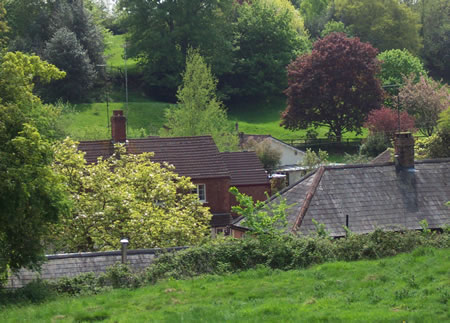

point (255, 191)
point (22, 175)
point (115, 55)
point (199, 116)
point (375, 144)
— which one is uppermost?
point (115, 55)

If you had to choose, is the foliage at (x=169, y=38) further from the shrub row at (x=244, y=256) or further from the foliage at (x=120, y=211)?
the shrub row at (x=244, y=256)

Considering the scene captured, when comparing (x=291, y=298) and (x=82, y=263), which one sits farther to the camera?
(x=82, y=263)

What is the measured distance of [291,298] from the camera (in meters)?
17.0

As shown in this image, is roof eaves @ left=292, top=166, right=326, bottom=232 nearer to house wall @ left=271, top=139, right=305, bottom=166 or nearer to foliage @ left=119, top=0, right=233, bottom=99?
house wall @ left=271, top=139, right=305, bottom=166

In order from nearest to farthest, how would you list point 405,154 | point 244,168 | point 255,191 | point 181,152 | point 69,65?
point 405,154 < point 181,152 < point 255,191 < point 244,168 < point 69,65

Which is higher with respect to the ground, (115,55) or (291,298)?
(115,55)

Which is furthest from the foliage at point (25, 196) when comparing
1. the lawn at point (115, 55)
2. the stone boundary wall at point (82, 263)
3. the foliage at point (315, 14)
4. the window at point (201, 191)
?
the foliage at point (315, 14)

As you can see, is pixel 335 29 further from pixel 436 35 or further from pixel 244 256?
pixel 244 256

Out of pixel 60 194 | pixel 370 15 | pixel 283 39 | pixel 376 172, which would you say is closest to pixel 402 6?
pixel 370 15

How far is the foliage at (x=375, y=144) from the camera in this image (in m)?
59.1

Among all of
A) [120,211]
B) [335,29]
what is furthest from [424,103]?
[120,211]

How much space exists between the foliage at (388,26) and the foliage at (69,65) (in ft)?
114

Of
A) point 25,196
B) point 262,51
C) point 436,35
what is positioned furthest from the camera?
point 436,35

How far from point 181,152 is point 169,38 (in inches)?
1682
